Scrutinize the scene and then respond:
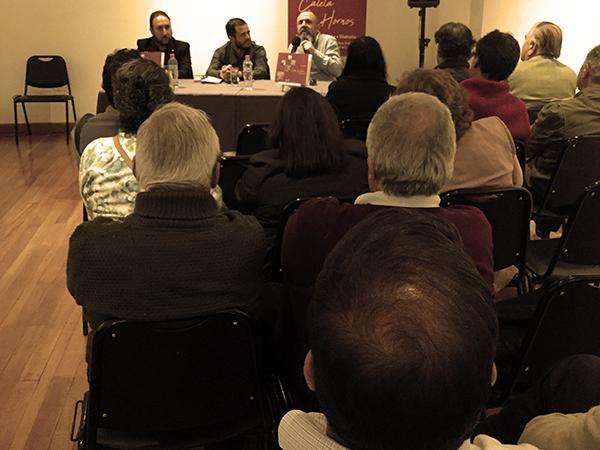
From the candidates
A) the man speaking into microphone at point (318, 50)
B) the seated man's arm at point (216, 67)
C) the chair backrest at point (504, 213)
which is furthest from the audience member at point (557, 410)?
the seated man's arm at point (216, 67)

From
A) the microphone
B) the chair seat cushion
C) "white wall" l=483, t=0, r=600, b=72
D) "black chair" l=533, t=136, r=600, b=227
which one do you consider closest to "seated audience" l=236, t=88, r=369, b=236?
"black chair" l=533, t=136, r=600, b=227

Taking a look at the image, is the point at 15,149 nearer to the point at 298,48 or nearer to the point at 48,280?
the point at 298,48

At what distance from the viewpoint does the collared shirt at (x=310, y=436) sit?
2.22 feet

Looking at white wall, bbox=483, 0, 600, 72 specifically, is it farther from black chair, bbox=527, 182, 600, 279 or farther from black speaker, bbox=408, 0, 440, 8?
black chair, bbox=527, 182, 600, 279

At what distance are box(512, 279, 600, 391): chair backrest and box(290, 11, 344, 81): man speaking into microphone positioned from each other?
449 centimetres

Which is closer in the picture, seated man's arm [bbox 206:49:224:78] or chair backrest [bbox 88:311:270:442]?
chair backrest [bbox 88:311:270:442]

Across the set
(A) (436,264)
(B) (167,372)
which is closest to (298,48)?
(B) (167,372)

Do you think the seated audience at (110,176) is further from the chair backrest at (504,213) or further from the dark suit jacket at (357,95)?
the dark suit jacket at (357,95)

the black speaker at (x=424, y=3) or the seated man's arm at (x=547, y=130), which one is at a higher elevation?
the black speaker at (x=424, y=3)

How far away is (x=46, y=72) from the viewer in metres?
7.45

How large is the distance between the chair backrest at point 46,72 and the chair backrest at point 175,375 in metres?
6.61

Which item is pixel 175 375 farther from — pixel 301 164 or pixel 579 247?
pixel 579 247

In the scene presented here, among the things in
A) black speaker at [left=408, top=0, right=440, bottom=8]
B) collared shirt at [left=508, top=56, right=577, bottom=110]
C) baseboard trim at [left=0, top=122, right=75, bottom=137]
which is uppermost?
black speaker at [left=408, top=0, right=440, bottom=8]

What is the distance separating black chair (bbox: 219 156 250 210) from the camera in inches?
120
